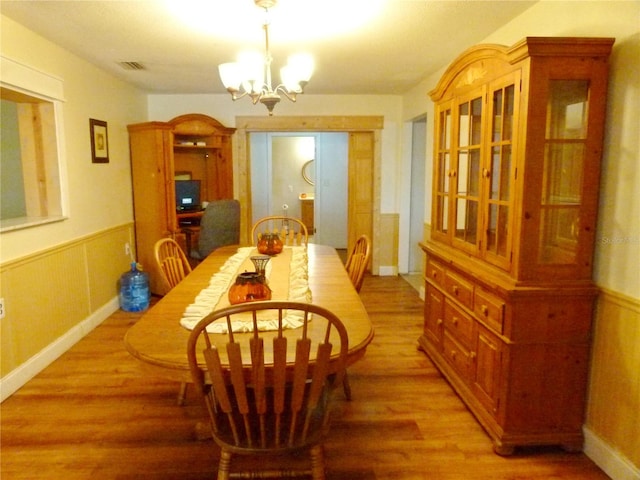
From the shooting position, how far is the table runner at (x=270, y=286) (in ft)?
5.68

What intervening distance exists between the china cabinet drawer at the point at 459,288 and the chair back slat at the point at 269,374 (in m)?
1.11

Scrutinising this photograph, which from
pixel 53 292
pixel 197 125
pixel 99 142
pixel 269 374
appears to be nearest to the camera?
pixel 269 374

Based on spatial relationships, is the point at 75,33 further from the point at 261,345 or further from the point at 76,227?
the point at 261,345

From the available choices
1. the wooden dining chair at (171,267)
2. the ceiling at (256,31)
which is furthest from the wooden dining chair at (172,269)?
the ceiling at (256,31)

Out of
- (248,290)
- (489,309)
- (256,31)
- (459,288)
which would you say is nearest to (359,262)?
(459,288)

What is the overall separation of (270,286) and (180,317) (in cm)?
55

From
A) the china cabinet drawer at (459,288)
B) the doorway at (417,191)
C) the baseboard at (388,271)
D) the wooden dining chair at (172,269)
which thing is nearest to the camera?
the china cabinet drawer at (459,288)

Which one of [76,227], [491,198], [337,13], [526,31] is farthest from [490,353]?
[76,227]

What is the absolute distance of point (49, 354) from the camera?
3119 mm

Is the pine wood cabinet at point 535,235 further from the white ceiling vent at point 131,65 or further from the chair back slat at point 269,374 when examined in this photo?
the white ceiling vent at point 131,65

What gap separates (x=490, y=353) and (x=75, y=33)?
3.29 m

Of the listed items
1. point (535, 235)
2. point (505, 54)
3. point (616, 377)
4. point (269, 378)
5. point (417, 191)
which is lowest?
point (616, 377)

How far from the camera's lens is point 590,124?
194cm

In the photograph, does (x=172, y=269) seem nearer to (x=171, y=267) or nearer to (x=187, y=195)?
(x=171, y=267)
